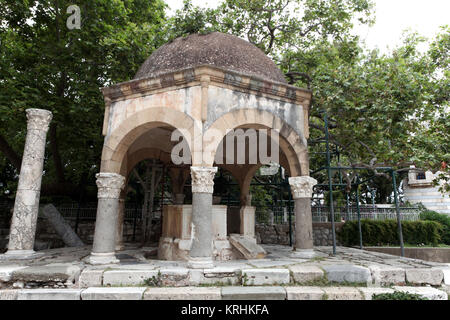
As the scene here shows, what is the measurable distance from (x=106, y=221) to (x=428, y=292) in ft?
19.9

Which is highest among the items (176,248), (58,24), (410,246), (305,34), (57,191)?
(305,34)

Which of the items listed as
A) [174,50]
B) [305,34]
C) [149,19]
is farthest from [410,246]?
[149,19]

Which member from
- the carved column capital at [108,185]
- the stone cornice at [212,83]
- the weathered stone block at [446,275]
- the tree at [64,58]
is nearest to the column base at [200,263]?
the carved column capital at [108,185]

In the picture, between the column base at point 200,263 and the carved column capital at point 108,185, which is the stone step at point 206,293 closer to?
the column base at point 200,263

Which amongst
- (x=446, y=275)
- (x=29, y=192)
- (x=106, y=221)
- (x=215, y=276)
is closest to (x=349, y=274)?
(x=446, y=275)

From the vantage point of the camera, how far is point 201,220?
5320mm

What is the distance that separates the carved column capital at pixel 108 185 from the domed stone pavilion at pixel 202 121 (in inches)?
0.8

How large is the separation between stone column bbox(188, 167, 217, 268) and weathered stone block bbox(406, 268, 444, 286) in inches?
142

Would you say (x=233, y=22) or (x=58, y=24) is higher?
(x=233, y=22)

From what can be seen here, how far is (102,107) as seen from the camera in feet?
31.9

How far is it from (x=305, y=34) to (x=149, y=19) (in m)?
6.52

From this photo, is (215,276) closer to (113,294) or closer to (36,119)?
(113,294)

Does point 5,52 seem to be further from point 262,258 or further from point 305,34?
point 305,34

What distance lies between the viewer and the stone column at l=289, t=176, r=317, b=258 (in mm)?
6566
